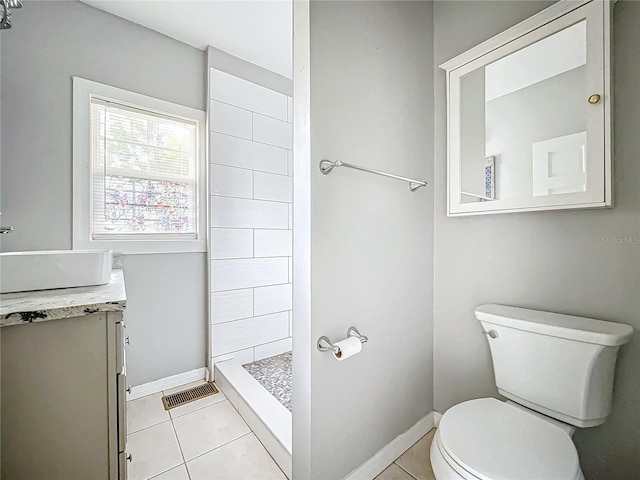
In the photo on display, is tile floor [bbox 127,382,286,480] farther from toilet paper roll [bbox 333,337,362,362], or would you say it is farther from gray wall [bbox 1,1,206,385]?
toilet paper roll [bbox 333,337,362,362]

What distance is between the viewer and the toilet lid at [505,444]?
0.81 metres

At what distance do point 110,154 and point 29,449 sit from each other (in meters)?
1.74

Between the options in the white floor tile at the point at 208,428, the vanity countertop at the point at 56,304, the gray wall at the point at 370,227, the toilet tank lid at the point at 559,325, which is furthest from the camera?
the white floor tile at the point at 208,428

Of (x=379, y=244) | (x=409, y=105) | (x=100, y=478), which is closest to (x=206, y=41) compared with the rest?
(x=409, y=105)

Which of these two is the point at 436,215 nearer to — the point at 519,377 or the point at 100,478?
the point at 519,377

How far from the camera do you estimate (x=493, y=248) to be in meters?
1.38

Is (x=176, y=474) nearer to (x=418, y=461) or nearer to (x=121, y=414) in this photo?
(x=121, y=414)

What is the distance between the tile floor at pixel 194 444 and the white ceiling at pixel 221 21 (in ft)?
8.38

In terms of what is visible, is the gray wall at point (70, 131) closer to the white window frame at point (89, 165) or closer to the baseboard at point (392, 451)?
the white window frame at point (89, 165)

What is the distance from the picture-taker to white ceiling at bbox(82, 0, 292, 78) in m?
1.80

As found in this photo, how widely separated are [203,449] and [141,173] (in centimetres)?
176

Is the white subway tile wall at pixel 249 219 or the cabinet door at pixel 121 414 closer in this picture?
the cabinet door at pixel 121 414

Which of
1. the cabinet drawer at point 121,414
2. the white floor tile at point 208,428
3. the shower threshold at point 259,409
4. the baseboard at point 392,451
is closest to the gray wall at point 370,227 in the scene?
the baseboard at point 392,451

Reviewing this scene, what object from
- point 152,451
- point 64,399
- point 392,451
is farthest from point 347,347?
point 152,451
